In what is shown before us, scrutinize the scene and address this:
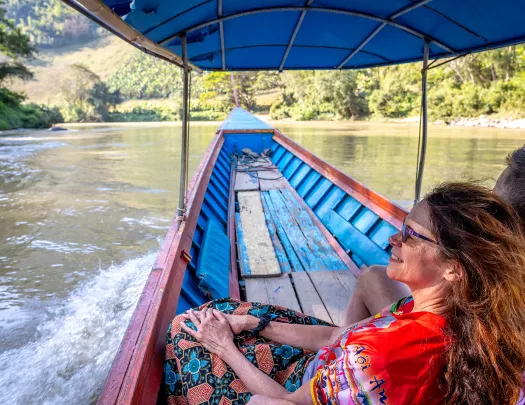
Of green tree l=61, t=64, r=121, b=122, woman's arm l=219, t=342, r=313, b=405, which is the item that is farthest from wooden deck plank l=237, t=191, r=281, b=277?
green tree l=61, t=64, r=121, b=122

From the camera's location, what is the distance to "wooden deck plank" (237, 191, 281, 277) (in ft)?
9.25

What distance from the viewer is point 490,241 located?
85cm

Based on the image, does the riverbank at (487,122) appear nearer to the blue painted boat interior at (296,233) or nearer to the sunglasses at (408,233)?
the blue painted boat interior at (296,233)

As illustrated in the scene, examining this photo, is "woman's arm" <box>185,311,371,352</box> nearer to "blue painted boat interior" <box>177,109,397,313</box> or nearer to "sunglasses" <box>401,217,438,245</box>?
"sunglasses" <box>401,217,438,245</box>

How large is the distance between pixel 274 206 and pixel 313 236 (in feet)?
3.19

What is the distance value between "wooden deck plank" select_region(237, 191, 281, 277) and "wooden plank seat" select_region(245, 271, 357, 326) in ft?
0.37

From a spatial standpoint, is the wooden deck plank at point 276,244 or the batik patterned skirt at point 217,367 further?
the wooden deck plank at point 276,244

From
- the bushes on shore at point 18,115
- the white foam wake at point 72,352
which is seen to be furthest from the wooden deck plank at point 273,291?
the bushes on shore at point 18,115

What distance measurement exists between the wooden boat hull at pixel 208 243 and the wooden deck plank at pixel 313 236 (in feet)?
0.19

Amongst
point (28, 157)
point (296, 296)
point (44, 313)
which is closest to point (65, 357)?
point (44, 313)

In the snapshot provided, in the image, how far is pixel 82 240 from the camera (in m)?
6.15

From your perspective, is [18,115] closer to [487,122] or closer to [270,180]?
[270,180]

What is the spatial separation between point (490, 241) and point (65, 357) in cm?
362

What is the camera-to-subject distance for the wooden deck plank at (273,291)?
95.1 inches
